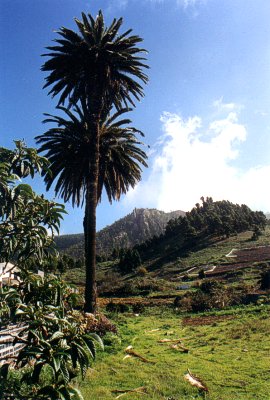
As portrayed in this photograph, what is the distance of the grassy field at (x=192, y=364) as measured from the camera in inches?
299

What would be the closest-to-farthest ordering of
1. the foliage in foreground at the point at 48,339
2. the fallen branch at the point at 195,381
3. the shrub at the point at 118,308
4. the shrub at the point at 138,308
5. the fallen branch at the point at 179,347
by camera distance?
the foliage in foreground at the point at 48,339, the fallen branch at the point at 195,381, the fallen branch at the point at 179,347, the shrub at the point at 138,308, the shrub at the point at 118,308

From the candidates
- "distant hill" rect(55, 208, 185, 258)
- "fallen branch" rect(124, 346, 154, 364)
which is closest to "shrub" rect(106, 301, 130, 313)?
"fallen branch" rect(124, 346, 154, 364)

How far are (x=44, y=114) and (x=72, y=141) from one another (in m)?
2.19

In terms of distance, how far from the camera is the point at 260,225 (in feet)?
243

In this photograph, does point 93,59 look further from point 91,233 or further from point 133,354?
point 133,354

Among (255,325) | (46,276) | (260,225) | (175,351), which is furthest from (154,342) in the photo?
(260,225)

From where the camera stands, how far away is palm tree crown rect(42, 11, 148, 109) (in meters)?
17.0

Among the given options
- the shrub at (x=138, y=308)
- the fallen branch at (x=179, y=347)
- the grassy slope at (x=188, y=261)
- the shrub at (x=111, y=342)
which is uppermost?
the grassy slope at (x=188, y=261)

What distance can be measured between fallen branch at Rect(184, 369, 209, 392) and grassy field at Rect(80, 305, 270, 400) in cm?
12

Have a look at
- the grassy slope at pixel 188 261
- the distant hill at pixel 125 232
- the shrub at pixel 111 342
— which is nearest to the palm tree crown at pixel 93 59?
the shrub at pixel 111 342

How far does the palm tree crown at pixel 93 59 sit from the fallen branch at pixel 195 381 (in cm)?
1327

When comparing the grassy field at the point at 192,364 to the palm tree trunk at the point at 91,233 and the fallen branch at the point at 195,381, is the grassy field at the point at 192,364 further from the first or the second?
the palm tree trunk at the point at 91,233

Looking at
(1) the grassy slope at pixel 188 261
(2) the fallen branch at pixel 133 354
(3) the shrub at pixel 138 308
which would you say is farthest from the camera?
(1) the grassy slope at pixel 188 261

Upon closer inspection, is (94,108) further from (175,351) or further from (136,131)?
(175,351)
